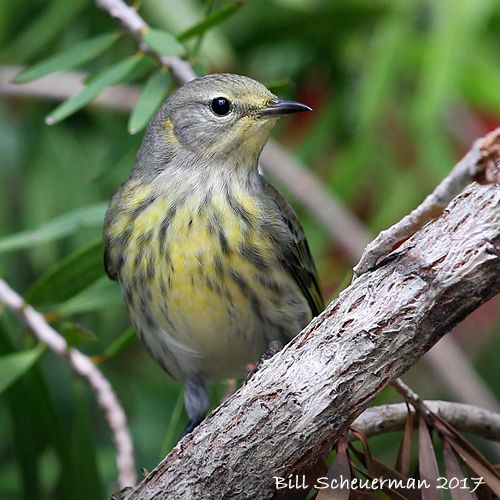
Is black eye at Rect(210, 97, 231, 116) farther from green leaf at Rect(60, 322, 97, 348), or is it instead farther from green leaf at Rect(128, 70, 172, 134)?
green leaf at Rect(60, 322, 97, 348)

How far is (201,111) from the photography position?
9.46ft

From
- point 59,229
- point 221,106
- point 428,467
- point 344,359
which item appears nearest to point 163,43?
point 221,106

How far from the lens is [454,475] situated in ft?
6.39

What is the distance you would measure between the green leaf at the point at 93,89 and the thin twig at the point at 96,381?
2.49ft

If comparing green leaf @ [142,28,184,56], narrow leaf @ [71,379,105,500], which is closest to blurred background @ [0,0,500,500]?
narrow leaf @ [71,379,105,500]

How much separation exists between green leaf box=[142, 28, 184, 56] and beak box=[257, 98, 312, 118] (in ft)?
1.30

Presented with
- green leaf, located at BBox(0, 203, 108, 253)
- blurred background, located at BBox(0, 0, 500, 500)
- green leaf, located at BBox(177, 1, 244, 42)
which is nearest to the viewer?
green leaf, located at BBox(177, 1, 244, 42)

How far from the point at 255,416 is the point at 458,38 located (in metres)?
2.63

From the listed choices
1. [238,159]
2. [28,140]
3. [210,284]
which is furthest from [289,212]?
[28,140]

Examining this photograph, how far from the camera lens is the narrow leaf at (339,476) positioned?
6.02ft

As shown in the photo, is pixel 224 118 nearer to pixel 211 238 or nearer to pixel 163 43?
pixel 163 43

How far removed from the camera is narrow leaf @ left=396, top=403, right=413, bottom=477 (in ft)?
6.72

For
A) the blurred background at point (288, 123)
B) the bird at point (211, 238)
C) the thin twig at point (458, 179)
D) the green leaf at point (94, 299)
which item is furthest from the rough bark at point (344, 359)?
the blurred background at point (288, 123)

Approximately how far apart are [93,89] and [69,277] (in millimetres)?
799
